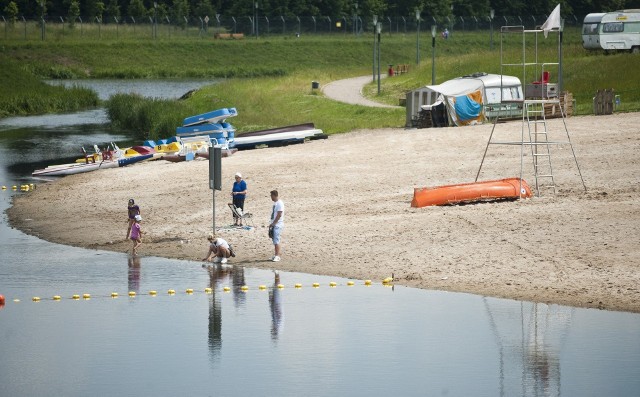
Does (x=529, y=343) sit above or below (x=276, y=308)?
below

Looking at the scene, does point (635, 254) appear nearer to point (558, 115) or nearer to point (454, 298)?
point (454, 298)

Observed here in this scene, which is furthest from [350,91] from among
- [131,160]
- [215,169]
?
[215,169]

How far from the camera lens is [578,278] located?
26.0 m

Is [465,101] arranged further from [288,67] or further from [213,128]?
[288,67]

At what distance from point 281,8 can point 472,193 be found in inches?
4565

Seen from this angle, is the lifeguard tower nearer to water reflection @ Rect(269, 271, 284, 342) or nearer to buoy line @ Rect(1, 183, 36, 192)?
water reflection @ Rect(269, 271, 284, 342)

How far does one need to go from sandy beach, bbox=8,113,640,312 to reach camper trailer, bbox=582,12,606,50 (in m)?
30.7

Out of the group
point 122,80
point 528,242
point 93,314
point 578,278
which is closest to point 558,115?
point 528,242

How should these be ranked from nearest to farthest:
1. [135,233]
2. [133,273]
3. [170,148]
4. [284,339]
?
[284,339] < [133,273] < [135,233] < [170,148]

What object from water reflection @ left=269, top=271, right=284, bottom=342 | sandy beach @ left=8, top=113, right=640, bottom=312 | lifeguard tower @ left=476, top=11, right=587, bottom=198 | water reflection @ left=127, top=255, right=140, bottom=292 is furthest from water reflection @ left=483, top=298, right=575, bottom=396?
lifeguard tower @ left=476, top=11, right=587, bottom=198

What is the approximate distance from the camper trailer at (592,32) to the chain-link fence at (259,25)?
60.6 meters

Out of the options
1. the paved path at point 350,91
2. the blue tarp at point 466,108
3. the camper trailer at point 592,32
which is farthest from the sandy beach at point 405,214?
the camper trailer at point 592,32

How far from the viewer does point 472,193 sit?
108ft

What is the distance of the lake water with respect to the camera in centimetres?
2017
